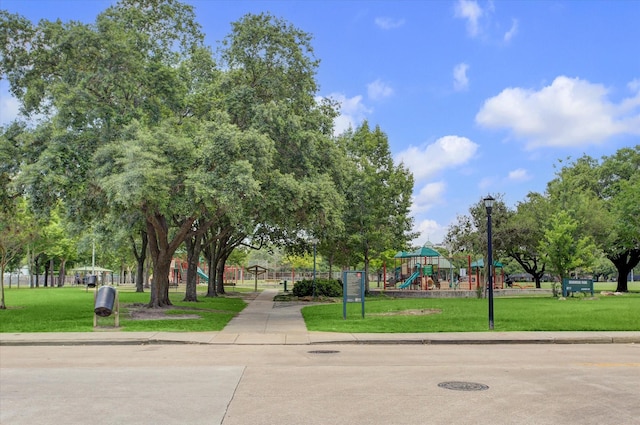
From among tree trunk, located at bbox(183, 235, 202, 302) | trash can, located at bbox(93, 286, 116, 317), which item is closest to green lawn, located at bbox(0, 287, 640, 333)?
trash can, located at bbox(93, 286, 116, 317)

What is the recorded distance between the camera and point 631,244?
162 feet

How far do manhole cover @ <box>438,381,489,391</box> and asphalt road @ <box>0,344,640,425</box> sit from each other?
0.05ft

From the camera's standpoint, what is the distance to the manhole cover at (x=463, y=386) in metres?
8.63

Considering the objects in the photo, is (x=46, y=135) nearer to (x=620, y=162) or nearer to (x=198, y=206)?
(x=198, y=206)

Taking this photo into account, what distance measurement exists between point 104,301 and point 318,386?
1103 centimetres

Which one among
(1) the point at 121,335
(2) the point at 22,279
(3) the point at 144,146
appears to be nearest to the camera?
(1) the point at 121,335

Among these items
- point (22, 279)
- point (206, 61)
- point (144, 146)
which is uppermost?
point (206, 61)

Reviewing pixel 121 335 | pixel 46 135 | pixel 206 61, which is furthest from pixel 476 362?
pixel 206 61

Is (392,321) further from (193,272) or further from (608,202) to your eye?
(608,202)

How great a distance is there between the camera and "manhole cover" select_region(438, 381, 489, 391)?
340 inches

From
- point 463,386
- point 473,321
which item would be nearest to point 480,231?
point 473,321

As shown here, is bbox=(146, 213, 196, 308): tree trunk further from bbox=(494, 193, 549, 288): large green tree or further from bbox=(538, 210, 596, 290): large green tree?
bbox=(538, 210, 596, 290): large green tree

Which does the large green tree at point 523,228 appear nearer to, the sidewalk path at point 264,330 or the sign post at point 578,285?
the sign post at point 578,285

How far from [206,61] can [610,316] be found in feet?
65.3
